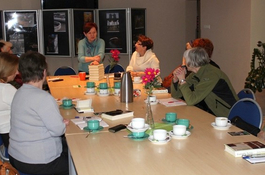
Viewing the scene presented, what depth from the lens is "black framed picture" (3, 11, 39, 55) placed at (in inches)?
338

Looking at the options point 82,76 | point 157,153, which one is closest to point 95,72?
point 82,76

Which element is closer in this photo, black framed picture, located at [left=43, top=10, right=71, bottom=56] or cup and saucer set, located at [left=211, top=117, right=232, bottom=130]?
cup and saucer set, located at [left=211, top=117, right=232, bottom=130]

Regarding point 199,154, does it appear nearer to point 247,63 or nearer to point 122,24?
point 247,63

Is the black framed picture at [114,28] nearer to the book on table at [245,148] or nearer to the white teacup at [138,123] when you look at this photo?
the white teacup at [138,123]

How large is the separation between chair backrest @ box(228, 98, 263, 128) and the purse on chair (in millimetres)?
129

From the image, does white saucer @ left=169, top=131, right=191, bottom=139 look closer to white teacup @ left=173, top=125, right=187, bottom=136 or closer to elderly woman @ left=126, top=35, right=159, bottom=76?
white teacup @ left=173, top=125, right=187, bottom=136

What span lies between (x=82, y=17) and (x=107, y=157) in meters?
6.62

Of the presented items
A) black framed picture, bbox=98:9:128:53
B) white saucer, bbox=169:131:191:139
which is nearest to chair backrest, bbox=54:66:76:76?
black framed picture, bbox=98:9:128:53

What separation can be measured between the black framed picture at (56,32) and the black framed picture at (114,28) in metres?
0.76

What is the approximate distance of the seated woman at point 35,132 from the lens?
2.89 metres

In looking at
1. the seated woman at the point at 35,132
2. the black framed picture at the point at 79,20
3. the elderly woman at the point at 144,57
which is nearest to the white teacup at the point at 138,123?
the seated woman at the point at 35,132

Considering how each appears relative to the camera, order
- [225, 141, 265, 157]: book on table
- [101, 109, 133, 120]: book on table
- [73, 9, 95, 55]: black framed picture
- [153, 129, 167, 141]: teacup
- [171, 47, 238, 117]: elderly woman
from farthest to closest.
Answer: [73, 9, 95, 55]: black framed picture → [171, 47, 238, 117]: elderly woman → [101, 109, 133, 120]: book on table → [153, 129, 167, 141]: teacup → [225, 141, 265, 157]: book on table

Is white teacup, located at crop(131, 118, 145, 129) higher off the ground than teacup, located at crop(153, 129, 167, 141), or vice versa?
white teacup, located at crop(131, 118, 145, 129)

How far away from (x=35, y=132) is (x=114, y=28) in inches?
243
